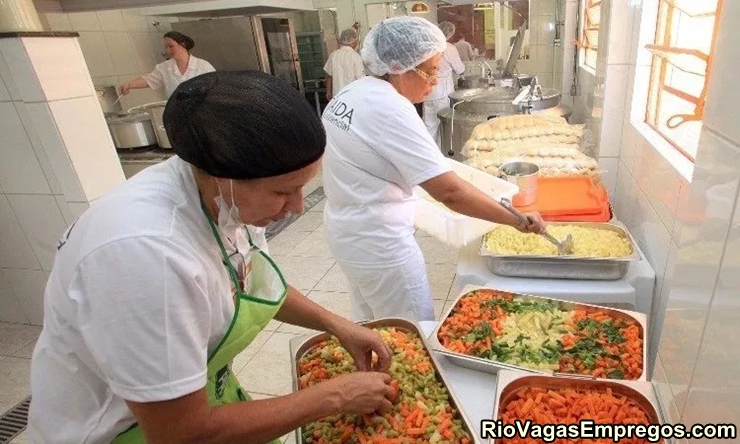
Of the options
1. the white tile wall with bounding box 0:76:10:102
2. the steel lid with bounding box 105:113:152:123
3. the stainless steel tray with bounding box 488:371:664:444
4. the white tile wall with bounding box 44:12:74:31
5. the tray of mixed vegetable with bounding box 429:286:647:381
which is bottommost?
the tray of mixed vegetable with bounding box 429:286:647:381

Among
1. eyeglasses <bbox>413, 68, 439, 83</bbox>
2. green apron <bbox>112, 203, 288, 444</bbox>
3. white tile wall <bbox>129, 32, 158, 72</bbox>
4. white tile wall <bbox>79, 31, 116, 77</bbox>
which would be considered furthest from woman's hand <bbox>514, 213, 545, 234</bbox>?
white tile wall <bbox>129, 32, 158, 72</bbox>

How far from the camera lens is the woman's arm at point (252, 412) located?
73 cm

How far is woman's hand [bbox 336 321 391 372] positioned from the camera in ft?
4.05

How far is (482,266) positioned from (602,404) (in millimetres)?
823

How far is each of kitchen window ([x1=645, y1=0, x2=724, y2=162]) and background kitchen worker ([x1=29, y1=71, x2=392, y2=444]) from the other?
1.24m

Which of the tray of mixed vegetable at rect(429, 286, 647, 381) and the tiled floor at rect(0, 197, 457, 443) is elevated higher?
the tray of mixed vegetable at rect(429, 286, 647, 381)

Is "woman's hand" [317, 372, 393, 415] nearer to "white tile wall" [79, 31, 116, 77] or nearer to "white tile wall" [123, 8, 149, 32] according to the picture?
"white tile wall" [79, 31, 116, 77]

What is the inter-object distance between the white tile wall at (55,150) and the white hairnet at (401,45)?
1.71 metres

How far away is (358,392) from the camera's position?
3.19 feet

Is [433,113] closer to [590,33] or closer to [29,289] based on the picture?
[590,33]

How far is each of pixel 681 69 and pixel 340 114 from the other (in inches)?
45.1

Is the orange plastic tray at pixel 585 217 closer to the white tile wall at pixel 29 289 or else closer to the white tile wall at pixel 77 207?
the white tile wall at pixel 77 207

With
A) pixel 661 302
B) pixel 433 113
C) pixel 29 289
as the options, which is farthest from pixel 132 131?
pixel 433 113

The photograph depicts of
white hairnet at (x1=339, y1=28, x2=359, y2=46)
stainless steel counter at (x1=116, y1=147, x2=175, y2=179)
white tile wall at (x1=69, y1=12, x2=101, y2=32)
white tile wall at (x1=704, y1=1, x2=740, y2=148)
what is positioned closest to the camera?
white tile wall at (x1=704, y1=1, x2=740, y2=148)
